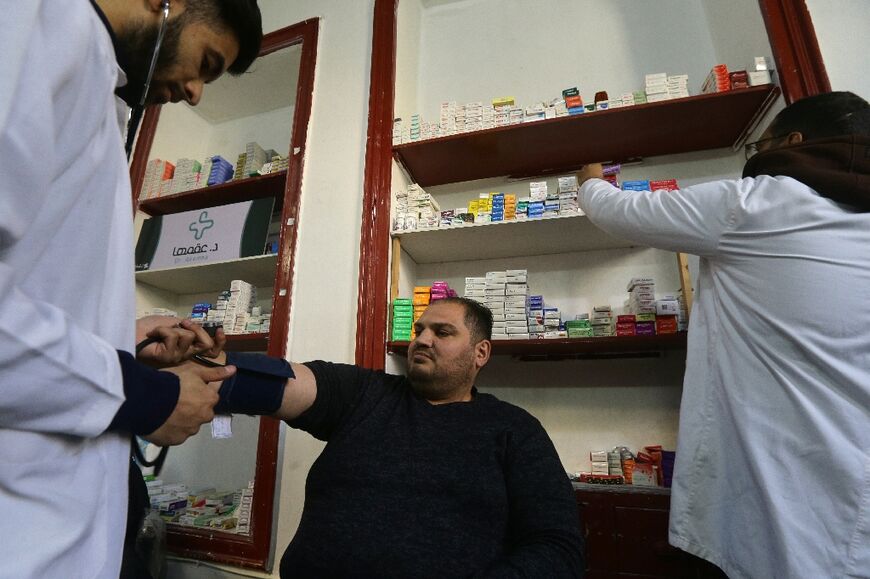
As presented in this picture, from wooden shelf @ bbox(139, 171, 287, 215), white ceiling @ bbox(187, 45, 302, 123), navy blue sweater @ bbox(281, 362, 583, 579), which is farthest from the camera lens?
white ceiling @ bbox(187, 45, 302, 123)

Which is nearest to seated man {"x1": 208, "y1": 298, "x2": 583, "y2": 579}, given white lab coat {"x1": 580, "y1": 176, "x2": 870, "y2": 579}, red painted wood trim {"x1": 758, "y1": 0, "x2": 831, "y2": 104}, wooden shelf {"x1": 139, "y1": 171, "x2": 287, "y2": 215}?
white lab coat {"x1": 580, "y1": 176, "x2": 870, "y2": 579}

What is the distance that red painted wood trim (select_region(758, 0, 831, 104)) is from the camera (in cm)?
176

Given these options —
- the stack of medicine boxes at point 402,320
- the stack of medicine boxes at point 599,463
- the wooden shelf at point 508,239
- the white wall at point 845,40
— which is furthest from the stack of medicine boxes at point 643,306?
the white wall at point 845,40

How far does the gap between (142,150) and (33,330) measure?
3092mm

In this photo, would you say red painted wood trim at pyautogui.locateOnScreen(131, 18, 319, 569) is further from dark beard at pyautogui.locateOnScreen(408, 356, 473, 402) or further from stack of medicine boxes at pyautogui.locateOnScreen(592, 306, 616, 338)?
stack of medicine boxes at pyautogui.locateOnScreen(592, 306, 616, 338)

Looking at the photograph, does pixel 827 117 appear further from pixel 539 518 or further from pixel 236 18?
pixel 236 18

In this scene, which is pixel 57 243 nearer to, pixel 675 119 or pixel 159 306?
pixel 675 119

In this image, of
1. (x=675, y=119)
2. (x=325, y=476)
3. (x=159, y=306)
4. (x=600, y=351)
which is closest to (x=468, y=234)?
(x=600, y=351)

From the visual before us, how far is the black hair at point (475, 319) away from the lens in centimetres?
168

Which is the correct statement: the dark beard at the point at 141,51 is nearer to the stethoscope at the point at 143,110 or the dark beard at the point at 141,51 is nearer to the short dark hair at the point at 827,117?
the stethoscope at the point at 143,110

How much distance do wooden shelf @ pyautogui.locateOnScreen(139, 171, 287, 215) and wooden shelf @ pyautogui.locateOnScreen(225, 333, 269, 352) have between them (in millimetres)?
896

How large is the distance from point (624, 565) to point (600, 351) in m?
0.85

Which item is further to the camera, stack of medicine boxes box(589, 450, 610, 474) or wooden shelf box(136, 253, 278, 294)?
wooden shelf box(136, 253, 278, 294)

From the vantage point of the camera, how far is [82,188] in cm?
58
